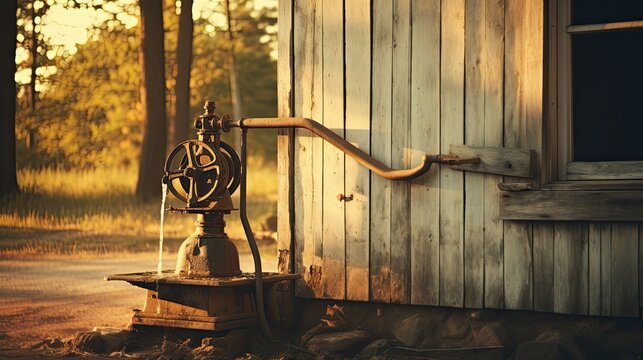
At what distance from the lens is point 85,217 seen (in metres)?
18.1

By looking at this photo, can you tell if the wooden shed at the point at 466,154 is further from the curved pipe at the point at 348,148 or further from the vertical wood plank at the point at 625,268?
the curved pipe at the point at 348,148

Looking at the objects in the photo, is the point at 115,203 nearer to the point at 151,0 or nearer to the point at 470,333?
the point at 151,0

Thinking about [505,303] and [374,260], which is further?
[374,260]

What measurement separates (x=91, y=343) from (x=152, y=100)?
571 inches

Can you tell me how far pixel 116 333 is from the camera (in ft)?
23.3

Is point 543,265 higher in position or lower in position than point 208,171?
lower

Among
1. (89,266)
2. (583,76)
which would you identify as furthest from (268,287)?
(89,266)

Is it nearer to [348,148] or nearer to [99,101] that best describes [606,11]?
[348,148]

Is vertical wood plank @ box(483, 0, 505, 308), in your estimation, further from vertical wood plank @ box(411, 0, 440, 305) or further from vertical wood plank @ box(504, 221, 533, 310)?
vertical wood plank @ box(411, 0, 440, 305)

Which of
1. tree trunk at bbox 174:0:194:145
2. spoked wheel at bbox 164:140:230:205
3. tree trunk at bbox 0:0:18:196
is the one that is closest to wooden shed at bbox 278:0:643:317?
spoked wheel at bbox 164:140:230:205

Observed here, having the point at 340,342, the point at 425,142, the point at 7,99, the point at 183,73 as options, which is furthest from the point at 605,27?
the point at 183,73

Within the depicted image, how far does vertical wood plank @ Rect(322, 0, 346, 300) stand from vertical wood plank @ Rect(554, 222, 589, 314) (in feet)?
5.05

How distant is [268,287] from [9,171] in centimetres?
1267

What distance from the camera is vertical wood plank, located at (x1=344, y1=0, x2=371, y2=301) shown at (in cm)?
697
